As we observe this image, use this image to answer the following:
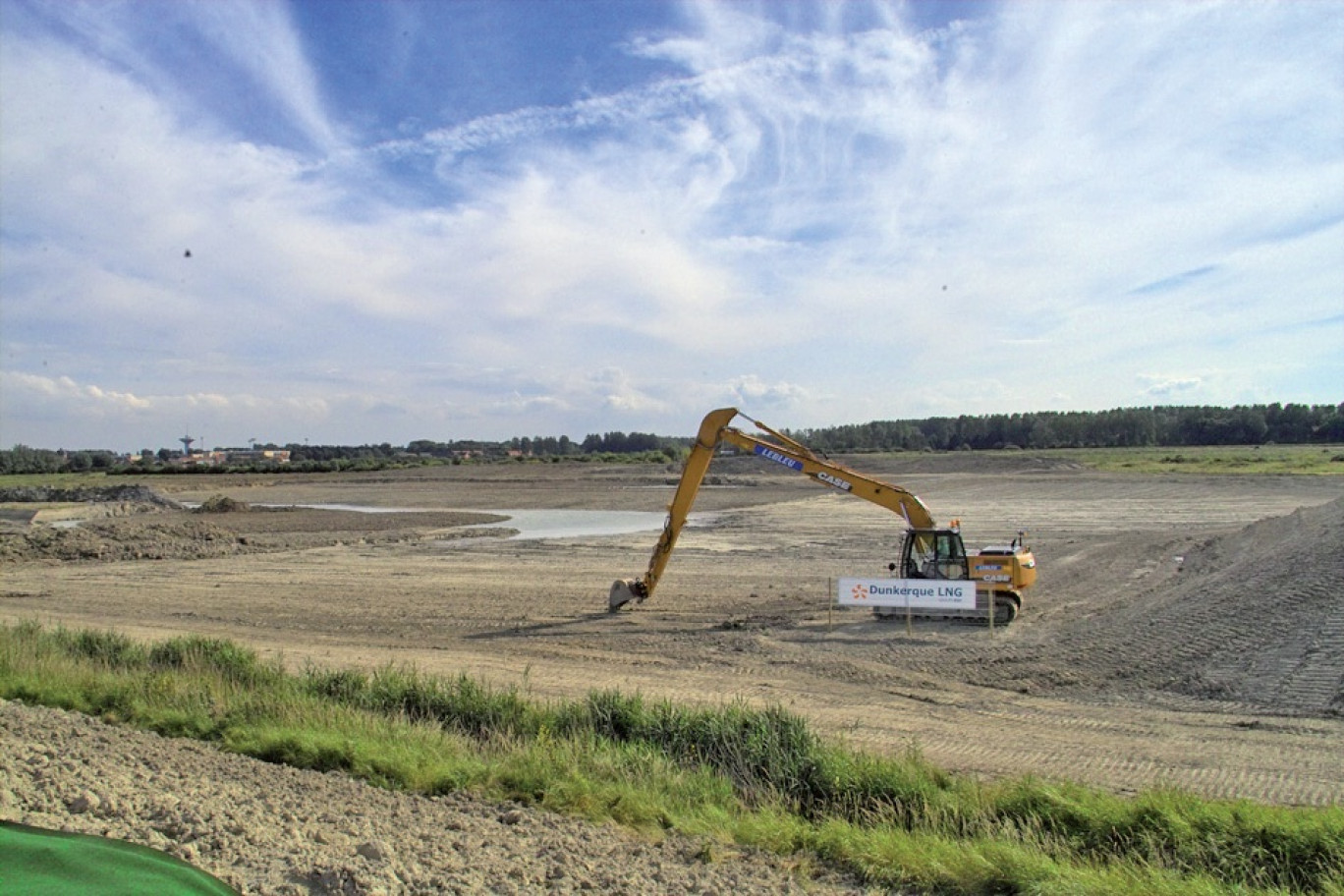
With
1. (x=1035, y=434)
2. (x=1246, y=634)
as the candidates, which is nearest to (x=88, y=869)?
(x=1246, y=634)

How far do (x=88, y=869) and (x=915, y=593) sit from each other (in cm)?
1532

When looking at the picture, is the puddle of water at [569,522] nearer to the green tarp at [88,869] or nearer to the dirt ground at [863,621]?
the dirt ground at [863,621]

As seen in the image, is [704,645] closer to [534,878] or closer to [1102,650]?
[1102,650]

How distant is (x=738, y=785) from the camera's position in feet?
27.3

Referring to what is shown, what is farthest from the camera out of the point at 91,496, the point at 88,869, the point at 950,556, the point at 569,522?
the point at 91,496

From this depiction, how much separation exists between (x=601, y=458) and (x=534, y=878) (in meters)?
109

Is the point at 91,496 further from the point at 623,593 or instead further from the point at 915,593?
the point at 915,593

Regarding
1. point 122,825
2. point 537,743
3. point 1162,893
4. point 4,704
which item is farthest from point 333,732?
point 1162,893

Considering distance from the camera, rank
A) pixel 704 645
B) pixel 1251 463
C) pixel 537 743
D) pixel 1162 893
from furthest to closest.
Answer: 1. pixel 1251 463
2. pixel 704 645
3. pixel 537 743
4. pixel 1162 893

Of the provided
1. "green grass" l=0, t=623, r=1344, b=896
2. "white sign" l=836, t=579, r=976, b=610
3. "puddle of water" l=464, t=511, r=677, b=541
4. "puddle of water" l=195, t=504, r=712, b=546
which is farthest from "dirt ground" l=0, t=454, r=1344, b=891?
"puddle of water" l=464, t=511, r=677, b=541

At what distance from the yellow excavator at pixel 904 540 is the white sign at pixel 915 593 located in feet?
0.73

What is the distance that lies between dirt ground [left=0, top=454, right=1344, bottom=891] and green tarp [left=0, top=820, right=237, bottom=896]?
295 inches

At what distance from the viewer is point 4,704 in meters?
9.73

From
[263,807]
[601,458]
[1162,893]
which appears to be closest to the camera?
[1162,893]
